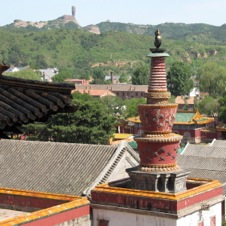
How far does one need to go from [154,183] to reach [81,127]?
27.4 metres

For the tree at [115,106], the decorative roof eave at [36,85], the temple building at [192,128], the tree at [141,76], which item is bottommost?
the temple building at [192,128]

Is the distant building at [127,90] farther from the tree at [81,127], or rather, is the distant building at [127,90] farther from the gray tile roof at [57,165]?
the gray tile roof at [57,165]

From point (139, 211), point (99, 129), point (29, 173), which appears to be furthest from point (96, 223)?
point (99, 129)

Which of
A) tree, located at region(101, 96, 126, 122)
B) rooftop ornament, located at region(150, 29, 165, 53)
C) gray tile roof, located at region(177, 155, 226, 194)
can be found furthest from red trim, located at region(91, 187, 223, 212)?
tree, located at region(101, 96, 126, 122)

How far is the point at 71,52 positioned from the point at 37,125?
13928 cm

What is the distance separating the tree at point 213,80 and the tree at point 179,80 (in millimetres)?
4411

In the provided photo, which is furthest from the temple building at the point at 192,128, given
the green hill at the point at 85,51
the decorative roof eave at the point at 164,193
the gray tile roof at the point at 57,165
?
the green hill at the point at 85,51

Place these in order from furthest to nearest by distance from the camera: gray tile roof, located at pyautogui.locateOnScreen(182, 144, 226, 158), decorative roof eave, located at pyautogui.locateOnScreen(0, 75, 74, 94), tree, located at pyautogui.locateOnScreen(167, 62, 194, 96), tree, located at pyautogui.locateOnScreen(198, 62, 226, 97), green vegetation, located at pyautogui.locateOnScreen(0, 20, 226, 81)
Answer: green vegetation, located at pyautogui.locateOnScreen(0, 20, 226, 81), tree, located at pyautogui.locateOnScreen(167, 62, 194, 96), tree, located at pyautogui.locateOnScreen(198, 62, 226, 97), gray tile roof, located at pyautogui.locateOnScreen(182, 144, 226, 158), decorative roof eave, located at pyautogui.locateOnScreen(0, 75, 74, 94)

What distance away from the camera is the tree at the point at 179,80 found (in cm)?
9750

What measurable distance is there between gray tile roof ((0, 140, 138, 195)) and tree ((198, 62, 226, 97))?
213 ft

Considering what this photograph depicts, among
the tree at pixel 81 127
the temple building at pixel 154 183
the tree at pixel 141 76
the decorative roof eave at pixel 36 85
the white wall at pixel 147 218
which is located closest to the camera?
the decorative roof eave at pixel 36 85

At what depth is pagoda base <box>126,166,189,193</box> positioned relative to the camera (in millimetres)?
17578

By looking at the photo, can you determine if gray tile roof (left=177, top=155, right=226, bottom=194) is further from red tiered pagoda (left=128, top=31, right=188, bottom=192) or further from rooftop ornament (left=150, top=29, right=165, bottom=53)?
rooftop ornament (left=150, top=29, right=165, bottom=53)

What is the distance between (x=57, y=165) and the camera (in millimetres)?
25656
